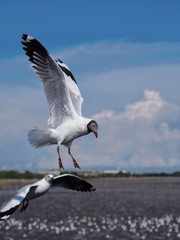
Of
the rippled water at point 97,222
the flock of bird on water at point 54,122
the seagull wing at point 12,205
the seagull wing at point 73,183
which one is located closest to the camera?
the seagull wing at point 12,205

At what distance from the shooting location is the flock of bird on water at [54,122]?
20.7 ft

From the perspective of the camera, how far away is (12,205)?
5.94 m

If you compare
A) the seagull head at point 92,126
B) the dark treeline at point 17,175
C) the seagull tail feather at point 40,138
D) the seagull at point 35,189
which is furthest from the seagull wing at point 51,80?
the dark treeline at point 17,175

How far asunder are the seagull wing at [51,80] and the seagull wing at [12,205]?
0.97 m

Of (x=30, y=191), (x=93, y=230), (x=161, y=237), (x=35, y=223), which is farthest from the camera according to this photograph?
(x=35, y=223)

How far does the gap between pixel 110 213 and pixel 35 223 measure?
13642 millimetres

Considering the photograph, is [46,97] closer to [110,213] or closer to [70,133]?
[70,133]

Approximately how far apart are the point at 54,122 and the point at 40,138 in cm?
37

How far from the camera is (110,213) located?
7744 centimetres

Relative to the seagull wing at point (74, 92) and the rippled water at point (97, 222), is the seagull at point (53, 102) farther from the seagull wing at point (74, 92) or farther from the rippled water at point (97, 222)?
the rippled water at point (97, 222)

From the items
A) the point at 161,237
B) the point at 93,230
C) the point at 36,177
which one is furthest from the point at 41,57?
the point at 36,177

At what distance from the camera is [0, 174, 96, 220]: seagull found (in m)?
5.89

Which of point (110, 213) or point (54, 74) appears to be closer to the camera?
point (54, 74)

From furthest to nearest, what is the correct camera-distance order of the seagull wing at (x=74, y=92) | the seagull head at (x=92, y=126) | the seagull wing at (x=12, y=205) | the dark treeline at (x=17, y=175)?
the dark treeline at (x=17, y=175) → the seagull wing at (x=74, y=92) → the seagull head at (x=92, y=126) → the seagull wing at (x=12, y=205)
